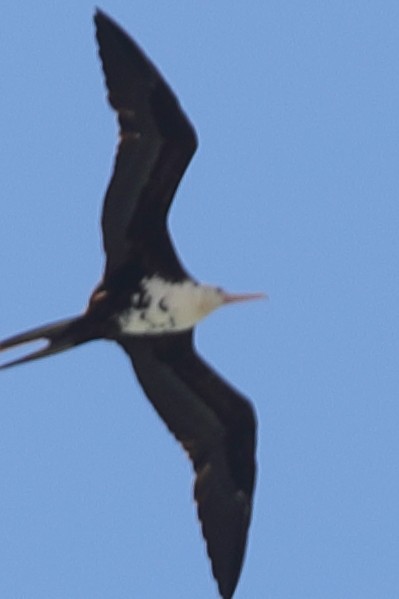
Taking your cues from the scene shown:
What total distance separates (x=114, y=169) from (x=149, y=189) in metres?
0.28

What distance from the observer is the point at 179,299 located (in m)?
16.0

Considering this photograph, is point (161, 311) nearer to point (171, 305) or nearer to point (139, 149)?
point (171, 305)

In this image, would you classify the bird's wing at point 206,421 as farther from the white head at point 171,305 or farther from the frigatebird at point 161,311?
the white head at point 171,305

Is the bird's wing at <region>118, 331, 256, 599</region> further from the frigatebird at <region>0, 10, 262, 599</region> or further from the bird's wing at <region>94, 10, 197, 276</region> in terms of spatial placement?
the bird's wing at <region>94, 10, 197, 276</region>

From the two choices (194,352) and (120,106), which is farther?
(194,352)

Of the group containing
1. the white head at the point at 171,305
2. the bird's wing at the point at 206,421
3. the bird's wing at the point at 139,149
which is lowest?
the bird's wing at the point at 206,421

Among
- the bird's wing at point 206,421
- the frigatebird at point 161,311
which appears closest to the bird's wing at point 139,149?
the frigatebird at point 161,311

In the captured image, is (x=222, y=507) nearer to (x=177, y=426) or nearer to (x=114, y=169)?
(x=177, y=426)

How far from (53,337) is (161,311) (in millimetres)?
720

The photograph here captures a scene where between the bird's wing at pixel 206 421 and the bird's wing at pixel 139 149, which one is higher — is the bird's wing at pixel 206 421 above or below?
below

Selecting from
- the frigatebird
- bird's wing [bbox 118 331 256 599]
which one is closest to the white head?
the frigatebird

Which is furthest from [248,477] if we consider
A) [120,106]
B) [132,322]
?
[120,106]

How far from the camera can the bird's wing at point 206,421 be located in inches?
656

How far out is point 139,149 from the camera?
1566cm
